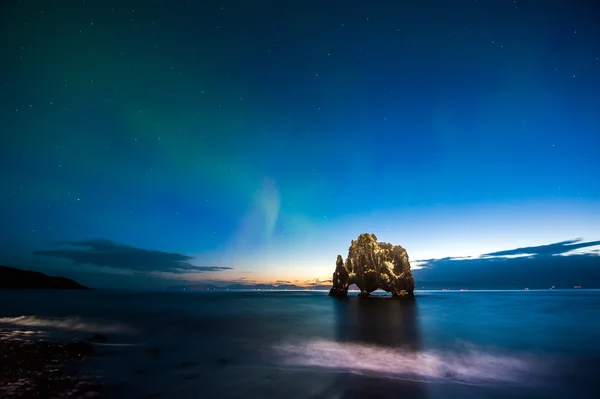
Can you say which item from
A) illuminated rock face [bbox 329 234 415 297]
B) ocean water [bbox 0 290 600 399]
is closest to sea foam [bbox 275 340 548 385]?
ocean water [bbox 0 290 600 399]

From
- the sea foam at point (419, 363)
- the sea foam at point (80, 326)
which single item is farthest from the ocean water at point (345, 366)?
the sea foam at point (80, 326)

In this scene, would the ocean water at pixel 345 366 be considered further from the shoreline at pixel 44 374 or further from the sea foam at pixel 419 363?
the shoreline at pixel 44 374

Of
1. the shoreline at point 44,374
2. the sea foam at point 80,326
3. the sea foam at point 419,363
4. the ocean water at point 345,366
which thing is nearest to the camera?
the shoreline at point 44,374

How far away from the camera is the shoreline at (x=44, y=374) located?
34.0 feet

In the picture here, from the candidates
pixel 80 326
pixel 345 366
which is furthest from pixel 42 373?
pixel 80 326

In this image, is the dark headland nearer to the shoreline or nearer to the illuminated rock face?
the shoreline

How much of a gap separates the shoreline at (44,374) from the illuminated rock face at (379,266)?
92582mm

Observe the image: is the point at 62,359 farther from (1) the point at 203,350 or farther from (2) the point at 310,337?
(2) the point at 310,337

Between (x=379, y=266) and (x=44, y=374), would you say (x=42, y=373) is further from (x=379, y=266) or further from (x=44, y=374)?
(x=379, y=266)

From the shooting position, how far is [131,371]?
1415 centimetres

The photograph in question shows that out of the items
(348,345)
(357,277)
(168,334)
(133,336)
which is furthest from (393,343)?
(357,277)

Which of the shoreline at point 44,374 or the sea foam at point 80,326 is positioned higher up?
the shoreline at point 44,374

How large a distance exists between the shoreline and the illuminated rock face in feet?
304

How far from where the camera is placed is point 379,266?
10044 centimetres
